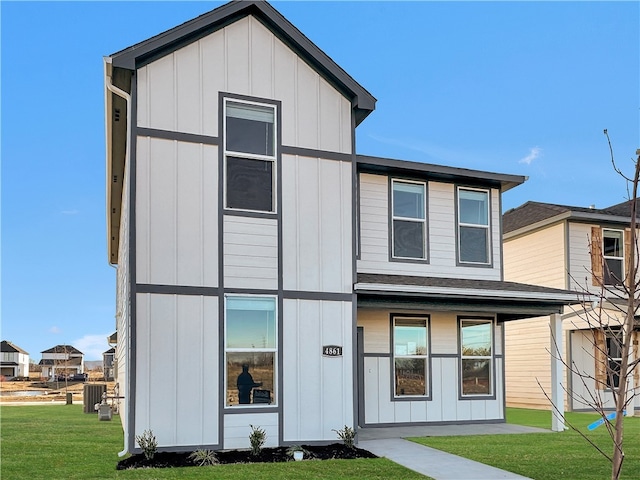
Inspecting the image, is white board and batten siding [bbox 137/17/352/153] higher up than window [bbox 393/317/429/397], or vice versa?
white board and batten siding [bbox 137/17/352/153]

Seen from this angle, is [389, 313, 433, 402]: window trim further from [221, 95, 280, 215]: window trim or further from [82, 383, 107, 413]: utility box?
[82, 383, 107, 413]: utility box

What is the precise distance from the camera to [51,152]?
2184 centimetres

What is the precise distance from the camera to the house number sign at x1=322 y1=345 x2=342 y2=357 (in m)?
11.2

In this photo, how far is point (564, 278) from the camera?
63.7ft

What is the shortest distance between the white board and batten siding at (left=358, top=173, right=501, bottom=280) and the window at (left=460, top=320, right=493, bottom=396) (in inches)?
45.4

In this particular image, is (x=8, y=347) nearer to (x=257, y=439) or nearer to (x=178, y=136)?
(x=178, y=136)

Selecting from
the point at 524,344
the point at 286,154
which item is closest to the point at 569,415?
the point at 524,344

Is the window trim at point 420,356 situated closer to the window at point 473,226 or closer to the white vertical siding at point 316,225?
the window at point 473,226

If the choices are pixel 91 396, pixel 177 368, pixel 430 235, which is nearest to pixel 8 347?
pixel 91 396

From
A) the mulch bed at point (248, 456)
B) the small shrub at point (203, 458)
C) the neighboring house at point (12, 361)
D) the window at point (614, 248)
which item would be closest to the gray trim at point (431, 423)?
the mulch bed at point (248, 456)

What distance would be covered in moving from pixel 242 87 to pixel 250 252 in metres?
2.77

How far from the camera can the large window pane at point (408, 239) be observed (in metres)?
14.9

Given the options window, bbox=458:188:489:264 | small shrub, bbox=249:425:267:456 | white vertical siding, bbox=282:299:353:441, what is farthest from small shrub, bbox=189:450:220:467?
window, bbox=458:188:489:264

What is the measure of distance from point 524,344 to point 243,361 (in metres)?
12.8
